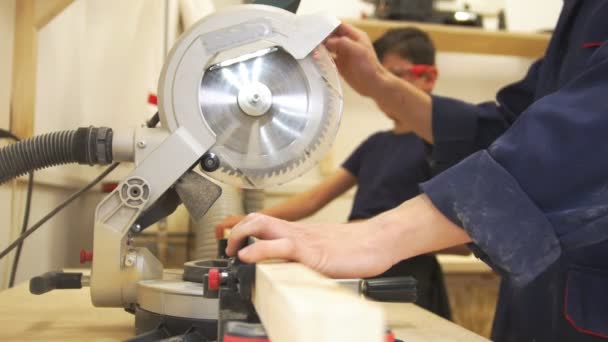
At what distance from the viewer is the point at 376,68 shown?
1041mm

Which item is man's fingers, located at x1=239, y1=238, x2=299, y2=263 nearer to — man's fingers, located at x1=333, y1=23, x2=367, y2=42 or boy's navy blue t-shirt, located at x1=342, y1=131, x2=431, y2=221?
man's fingers, located at x1=333, y1=23, x2=367, y2=42

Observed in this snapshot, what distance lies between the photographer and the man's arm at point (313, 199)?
186 centimetres

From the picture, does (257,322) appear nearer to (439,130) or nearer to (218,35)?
(218,35)

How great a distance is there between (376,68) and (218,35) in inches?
18.9

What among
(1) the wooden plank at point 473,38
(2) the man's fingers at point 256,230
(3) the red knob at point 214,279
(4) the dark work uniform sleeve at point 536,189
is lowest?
(3) the red knob at point 214,279

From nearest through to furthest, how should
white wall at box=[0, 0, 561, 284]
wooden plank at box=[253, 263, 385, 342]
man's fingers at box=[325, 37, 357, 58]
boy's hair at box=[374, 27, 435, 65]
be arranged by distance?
wooden plank at box=[253, 263, 385, 342], man's fingers at box=[325, 37, 357, 58], white wall at box=[0, 0, 561, 284], boy's hair at box=[374, 27, 435, 65]

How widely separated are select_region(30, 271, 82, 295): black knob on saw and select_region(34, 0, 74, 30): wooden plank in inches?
22.1

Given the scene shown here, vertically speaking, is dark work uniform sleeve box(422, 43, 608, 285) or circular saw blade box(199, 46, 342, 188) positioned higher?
circular saw blade box(199, 46, 342, 188)

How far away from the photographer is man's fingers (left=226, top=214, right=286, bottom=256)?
551 millimetres

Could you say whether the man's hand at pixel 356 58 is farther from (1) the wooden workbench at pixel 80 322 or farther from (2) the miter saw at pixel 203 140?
(1) the wooden workbench at pixel 80 322

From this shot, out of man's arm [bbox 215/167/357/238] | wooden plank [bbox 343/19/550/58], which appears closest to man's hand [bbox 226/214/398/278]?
man's arm [bbox 215/167/357/238]

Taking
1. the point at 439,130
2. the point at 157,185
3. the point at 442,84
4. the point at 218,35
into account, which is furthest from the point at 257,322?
the point at 442,84

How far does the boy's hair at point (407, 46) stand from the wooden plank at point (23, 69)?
1.08 meters

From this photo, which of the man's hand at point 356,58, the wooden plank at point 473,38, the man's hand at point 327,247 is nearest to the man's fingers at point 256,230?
the man's hand at point 327,247
